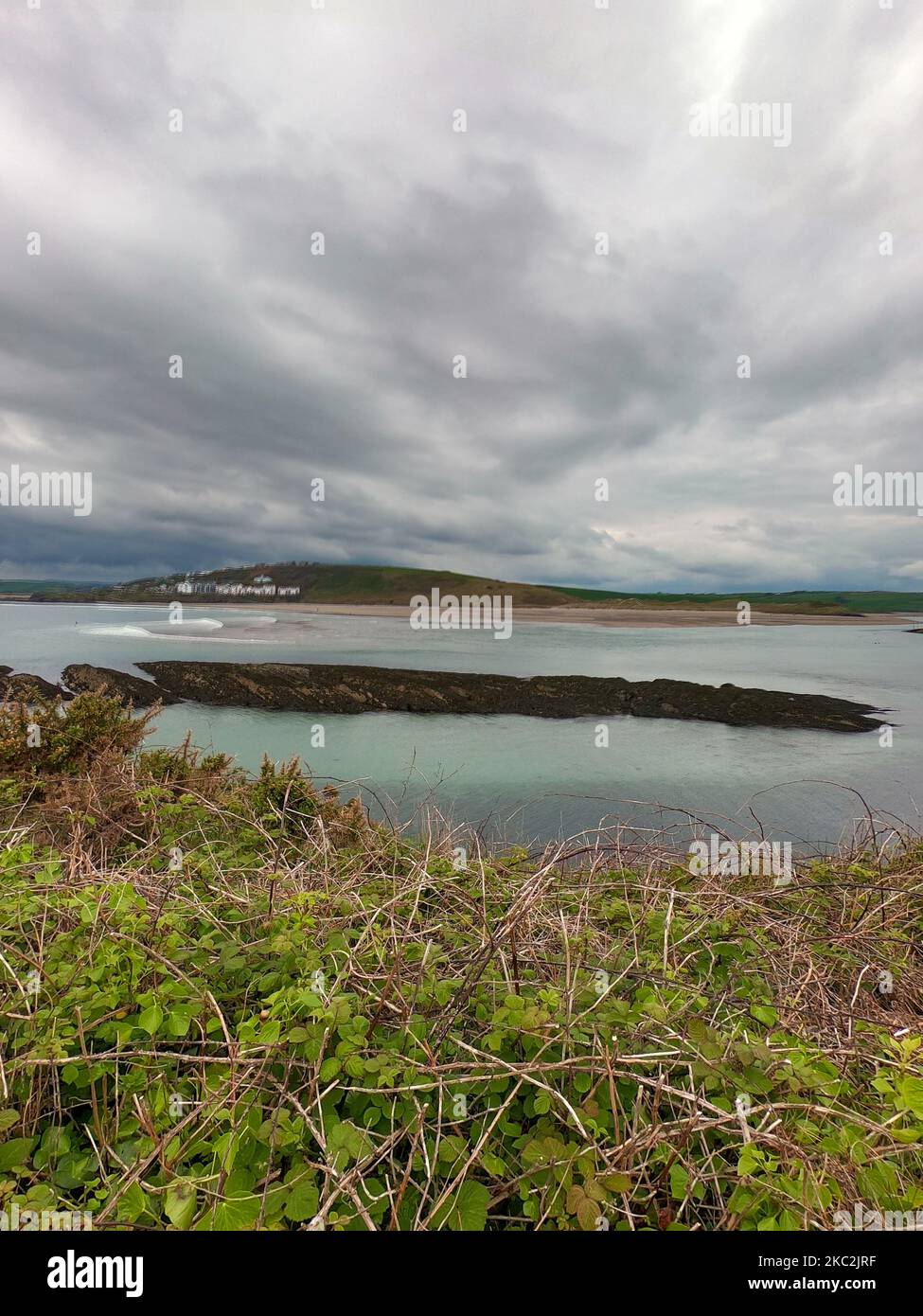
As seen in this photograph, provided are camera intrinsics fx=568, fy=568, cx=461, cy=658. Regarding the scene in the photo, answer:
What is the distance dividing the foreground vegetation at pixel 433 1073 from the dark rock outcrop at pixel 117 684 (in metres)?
17.5

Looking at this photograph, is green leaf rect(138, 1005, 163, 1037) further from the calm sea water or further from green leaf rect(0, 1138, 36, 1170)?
the calm sea water

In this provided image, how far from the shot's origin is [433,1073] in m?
1.88

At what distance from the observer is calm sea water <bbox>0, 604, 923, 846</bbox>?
10.2 meters

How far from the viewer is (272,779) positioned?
702 centimetres

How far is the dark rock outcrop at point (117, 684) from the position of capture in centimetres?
1872

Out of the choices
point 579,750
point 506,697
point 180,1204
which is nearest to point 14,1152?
point 180,1204

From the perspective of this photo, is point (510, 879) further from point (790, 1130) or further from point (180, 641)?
point (180, 641)

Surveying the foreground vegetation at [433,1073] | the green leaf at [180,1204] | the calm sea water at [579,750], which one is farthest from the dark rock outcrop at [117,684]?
the green leaf at [180,1204]

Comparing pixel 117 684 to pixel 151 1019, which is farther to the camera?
pixel 117 684

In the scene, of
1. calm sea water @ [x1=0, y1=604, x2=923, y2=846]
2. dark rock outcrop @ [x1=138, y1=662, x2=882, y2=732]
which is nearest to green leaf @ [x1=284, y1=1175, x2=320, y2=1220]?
calm sea water @ [x1=0, y1=604, x2=923, y2=846]

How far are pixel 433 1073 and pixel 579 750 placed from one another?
13.3 metres

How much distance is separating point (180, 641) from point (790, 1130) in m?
39.2

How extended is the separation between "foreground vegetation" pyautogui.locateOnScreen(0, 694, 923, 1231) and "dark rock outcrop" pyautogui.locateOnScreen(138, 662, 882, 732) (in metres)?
16.4

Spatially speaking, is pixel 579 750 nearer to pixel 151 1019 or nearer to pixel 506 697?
pixel 506 697
